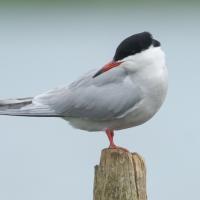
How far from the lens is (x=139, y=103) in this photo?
4.36 metres

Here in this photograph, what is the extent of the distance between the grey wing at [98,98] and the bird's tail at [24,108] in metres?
0.04

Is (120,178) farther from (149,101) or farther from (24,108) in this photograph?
(24,108)

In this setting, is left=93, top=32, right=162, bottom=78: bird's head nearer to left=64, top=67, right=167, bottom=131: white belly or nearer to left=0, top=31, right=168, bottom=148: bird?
left=0, top=31, right=168, bottom=148: bird

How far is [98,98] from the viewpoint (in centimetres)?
454

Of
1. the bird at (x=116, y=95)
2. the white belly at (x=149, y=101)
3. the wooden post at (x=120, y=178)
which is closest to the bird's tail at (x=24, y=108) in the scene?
the bird at (x=116, y=95)

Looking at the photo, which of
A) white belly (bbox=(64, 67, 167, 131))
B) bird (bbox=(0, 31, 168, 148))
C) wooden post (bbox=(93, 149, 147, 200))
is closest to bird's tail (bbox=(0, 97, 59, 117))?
bird (bbox=(0, 31, 168, 148))

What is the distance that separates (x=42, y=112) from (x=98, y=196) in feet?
3.49

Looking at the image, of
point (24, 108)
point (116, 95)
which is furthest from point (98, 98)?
point (24, 108)

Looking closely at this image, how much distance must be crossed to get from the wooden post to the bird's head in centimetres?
69

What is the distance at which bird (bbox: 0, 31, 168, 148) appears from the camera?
170 inches

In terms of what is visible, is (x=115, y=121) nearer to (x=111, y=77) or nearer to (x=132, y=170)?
(x=111, y=77)

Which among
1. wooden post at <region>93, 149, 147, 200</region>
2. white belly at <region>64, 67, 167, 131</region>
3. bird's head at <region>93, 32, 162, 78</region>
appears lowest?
wooden post at <region>93, 149, 147, 200</region>

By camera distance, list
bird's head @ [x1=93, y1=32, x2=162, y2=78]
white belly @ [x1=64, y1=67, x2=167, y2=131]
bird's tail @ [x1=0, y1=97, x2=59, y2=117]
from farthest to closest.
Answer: bird's tail @ [x1=0, y1=97, x2=59, y2=117] → white belly @ [x1=64, y1=67, x2=167, y2=131] → bird's head @ [x1=93, y1=32, x2=162, y2=78]

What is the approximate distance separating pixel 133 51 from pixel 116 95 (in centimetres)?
34
